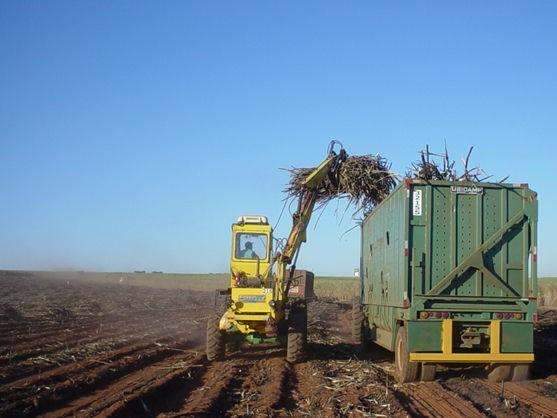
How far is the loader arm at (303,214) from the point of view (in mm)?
16192

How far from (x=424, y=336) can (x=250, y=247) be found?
20.6 feet

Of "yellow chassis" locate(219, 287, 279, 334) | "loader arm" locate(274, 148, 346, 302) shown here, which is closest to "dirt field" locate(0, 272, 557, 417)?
"yellow chassis" locate(219, 287, 279, 334)

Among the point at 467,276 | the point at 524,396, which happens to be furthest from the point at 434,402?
the point at 467,276

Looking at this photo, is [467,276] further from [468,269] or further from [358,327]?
[358,327]

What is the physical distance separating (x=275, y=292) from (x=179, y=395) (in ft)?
15.8

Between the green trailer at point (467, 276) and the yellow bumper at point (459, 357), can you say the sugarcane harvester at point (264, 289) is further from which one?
the yellow bumper at point (459, 357)

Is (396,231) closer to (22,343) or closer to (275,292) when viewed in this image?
(275,292)

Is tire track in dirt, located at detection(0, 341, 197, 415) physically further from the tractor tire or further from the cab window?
the tractor tire

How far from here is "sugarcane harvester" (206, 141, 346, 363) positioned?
51.0 feet

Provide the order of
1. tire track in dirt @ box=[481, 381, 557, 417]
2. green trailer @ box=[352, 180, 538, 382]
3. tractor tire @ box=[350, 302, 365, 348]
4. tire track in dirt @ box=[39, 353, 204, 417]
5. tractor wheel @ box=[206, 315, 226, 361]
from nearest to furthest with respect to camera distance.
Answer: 1. tire track in dirt @ box=[39, 353, 204, 417]
2. tire track in dirt @ box=[481, 381, 557, 417]
3. green trailer @ box=[352, 180, 538, 382]
4. tractor wheel @ box=[206, 315, 226, 361]
5. tractor tire @ box=[350, 302, 365, 348]

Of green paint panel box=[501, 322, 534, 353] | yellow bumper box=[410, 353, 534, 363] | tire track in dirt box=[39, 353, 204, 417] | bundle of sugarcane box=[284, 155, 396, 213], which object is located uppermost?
bundle of sugarcane box=[284, 155, 396, 213]

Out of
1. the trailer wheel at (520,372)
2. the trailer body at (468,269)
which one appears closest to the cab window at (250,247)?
the trailer body at (468,269)

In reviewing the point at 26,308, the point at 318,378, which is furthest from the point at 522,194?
the point at 26,308

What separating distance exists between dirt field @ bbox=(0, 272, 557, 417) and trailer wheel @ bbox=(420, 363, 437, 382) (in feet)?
0.74
